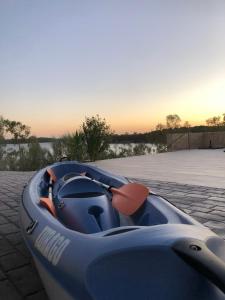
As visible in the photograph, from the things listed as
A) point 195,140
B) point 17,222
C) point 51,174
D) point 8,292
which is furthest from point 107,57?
point 8,292

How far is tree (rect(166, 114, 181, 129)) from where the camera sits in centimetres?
1780

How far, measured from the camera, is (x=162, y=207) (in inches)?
86.5

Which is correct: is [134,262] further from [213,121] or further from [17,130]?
[213,121]

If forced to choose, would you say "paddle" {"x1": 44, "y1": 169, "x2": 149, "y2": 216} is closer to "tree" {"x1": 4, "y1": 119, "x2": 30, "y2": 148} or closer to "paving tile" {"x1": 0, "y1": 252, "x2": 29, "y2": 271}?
"paving tile" {"x1": 0, "y1": 252, "x2": 29, "y2": 271}

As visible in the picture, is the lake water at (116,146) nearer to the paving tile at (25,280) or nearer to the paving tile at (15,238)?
the paving tile at (15,238)

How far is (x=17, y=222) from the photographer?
3.48 meters

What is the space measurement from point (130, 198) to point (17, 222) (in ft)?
5.34

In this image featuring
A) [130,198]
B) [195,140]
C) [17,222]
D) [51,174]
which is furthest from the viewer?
[195,140]

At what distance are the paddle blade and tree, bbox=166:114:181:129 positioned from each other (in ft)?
50.8

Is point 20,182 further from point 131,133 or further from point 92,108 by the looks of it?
point 131,133

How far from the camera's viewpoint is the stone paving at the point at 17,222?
6.81 ft

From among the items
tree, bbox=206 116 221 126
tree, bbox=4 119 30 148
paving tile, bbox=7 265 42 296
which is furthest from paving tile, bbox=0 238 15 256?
tree, bbox=206 116 221 126

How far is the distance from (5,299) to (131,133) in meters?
16.1

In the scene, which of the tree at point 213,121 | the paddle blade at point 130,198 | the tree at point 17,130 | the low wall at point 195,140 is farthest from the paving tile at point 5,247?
the tree at point 213,121
